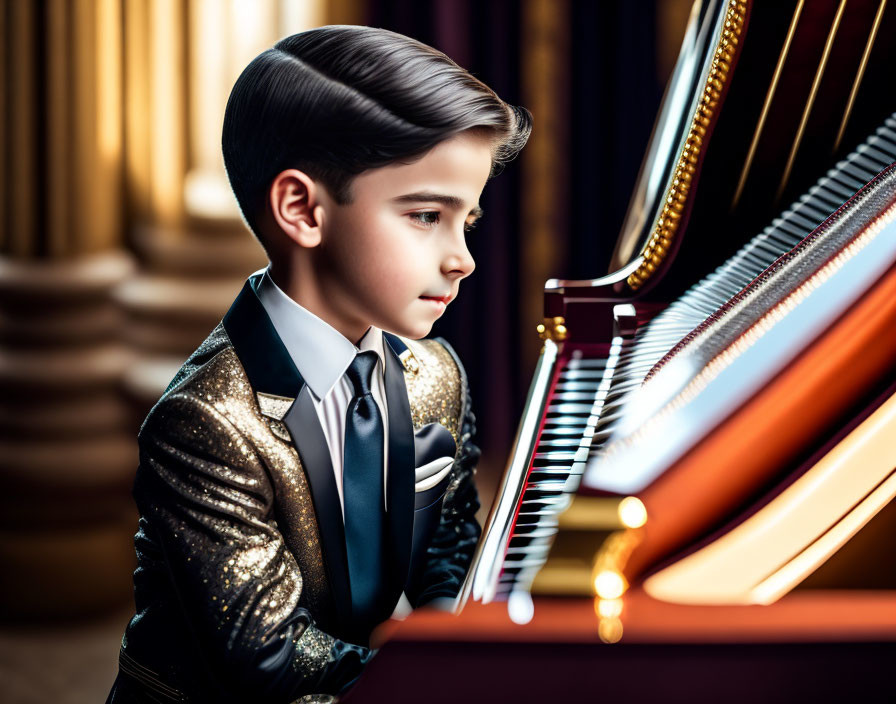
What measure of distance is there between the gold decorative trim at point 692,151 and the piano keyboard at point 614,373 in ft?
0.17

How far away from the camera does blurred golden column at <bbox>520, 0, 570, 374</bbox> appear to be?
117 inches

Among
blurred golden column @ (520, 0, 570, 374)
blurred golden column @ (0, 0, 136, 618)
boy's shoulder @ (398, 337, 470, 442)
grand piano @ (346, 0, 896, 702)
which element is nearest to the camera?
grand piano @ (346, 0, 896, 702)

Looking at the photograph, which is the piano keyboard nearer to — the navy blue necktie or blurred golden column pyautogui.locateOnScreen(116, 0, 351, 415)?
the navy blue necktie

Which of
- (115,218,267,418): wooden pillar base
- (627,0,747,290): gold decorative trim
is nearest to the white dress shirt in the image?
(627,0,747,290): gold decorative trim

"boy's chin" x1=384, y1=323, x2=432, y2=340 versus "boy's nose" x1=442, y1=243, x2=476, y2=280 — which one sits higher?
"boy's nose" x1=442, y1=243, x2=476, y2=280

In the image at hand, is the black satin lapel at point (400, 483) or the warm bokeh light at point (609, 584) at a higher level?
the warm bokeh light at point (609, 584)

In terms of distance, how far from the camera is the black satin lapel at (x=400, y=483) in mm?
911

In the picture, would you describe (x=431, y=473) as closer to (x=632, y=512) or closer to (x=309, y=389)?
(x=309, y=389)

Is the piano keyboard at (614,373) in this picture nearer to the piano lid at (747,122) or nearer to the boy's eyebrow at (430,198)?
the piano lid at (747,122)

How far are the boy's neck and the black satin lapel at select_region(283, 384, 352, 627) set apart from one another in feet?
0.18

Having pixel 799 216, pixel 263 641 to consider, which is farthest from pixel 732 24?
pixel 263 641

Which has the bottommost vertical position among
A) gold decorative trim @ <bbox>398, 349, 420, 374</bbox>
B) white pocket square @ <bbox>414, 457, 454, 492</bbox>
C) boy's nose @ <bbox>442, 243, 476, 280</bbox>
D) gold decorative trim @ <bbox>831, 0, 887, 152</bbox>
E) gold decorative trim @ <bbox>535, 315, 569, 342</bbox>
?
white pocket square @ <bbox>414, 457, 454, 492</bbox>

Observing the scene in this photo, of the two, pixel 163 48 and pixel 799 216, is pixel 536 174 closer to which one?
pixel 163 48

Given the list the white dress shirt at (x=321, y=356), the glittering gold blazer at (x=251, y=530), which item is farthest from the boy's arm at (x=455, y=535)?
the white dress shirt at (x=321, y=356)
